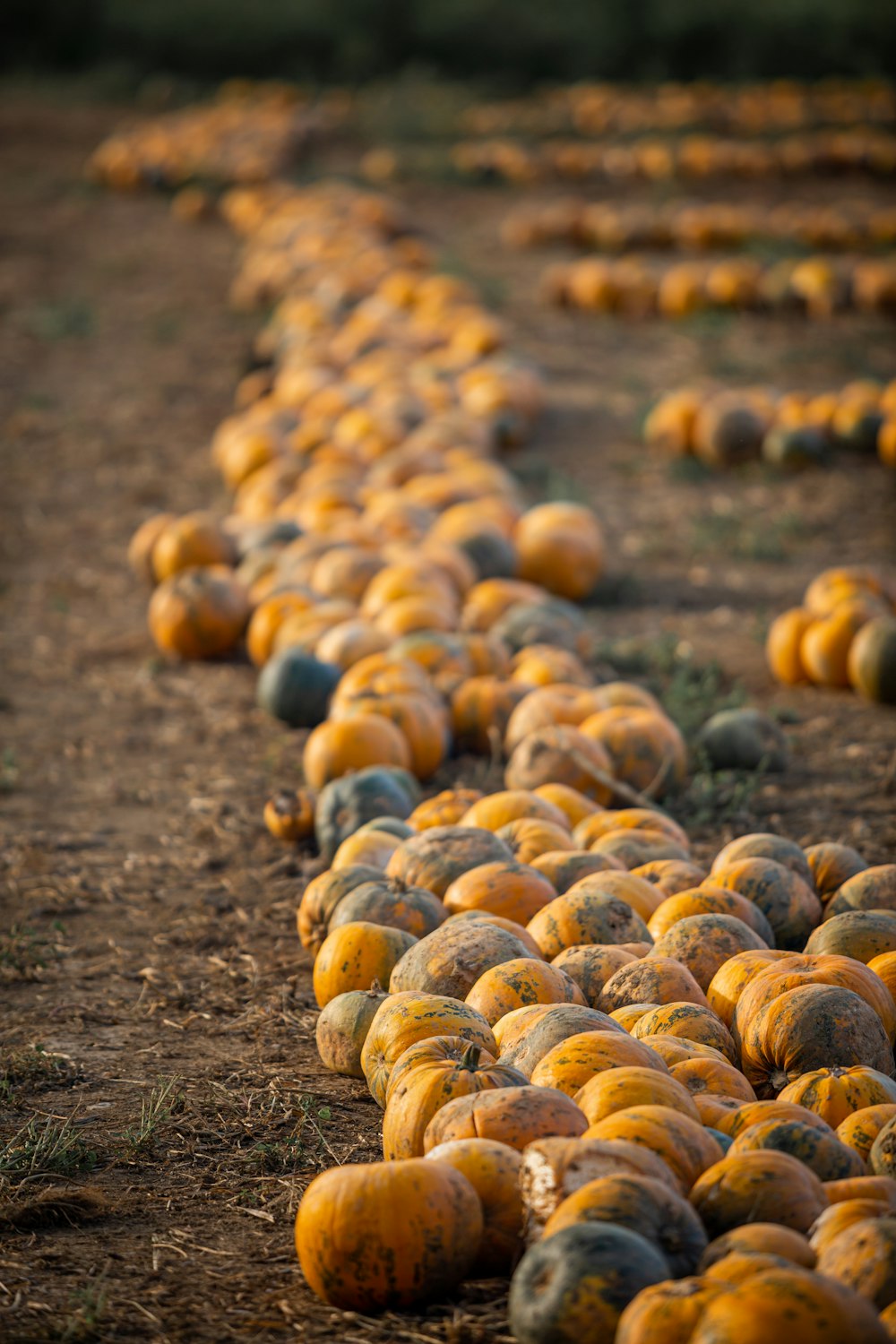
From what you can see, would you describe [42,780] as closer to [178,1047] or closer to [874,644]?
[178,1047]

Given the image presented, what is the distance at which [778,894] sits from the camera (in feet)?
13.2

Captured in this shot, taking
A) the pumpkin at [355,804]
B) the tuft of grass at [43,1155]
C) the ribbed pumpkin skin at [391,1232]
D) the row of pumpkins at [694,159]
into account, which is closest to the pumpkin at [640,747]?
the pumpkin at [355,804]

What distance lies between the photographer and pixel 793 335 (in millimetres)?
12070

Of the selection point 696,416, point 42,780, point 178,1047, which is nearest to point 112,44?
point 696,416

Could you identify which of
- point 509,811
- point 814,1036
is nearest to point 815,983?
point 814,1036

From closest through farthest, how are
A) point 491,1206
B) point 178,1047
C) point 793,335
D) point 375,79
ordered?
point 491,1206
point 178,1047
point 793,335
point 375,79

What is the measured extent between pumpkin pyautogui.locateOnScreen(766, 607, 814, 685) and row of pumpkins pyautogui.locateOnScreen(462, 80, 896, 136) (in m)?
17.4

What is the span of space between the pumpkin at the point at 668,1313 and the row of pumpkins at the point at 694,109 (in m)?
21.8

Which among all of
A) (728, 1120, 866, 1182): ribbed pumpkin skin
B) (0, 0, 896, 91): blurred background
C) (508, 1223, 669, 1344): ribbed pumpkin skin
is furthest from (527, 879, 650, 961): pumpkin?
(0, 0, 896, 91): blurred background

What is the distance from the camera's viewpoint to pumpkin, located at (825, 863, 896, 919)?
396 centimetres

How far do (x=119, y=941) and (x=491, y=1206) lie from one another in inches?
83.6

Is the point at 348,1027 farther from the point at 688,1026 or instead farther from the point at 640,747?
the point at 640,747

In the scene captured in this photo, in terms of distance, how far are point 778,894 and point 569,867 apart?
0.61 m

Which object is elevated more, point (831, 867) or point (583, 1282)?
point (583, 1282)
